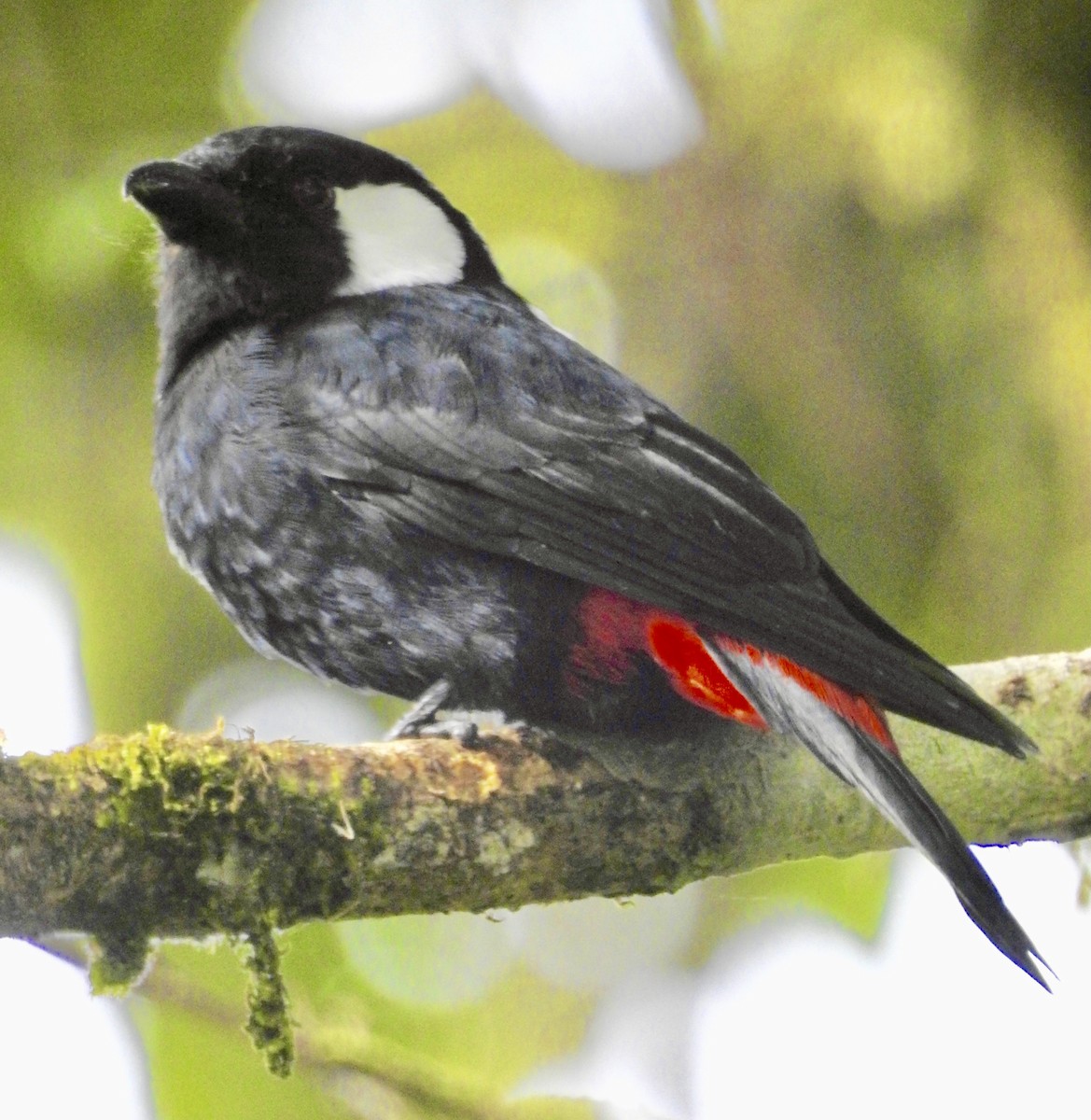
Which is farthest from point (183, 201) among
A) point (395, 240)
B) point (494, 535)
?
point (494, 535)

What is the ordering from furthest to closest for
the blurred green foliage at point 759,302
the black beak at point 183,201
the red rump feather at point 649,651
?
1. the blurred green foliage at point 759,302
2. the black beak at point 183,201
3. the red rump feather at point 649,651

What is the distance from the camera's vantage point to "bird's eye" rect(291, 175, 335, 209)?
2039mm

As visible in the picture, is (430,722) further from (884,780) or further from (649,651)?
(884,780)

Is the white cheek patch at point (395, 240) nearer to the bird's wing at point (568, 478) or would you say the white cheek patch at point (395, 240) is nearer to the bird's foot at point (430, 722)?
the bird's wing at point (568, 478)

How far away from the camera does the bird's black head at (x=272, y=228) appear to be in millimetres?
1966

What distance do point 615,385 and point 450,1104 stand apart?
3.05 feet

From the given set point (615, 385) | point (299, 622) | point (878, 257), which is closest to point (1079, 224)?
point (878, 257)

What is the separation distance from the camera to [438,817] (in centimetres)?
146

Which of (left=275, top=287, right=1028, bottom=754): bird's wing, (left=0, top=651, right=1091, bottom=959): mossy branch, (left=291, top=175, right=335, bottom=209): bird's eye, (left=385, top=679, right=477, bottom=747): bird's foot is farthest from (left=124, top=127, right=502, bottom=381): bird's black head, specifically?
(left=0, top=651, right=1091, bottom=959): mossy branch

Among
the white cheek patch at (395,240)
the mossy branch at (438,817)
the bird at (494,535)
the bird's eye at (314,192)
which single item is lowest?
the mossy branch at (438,817)

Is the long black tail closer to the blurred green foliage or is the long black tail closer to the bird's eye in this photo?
the blurred green foliage

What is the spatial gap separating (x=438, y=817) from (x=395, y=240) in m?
0.98

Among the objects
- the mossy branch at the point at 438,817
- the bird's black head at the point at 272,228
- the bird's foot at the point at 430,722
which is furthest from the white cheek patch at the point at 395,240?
the mossy branch at the point at 438,817

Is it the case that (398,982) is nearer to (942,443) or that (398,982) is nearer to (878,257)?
(942,443)
